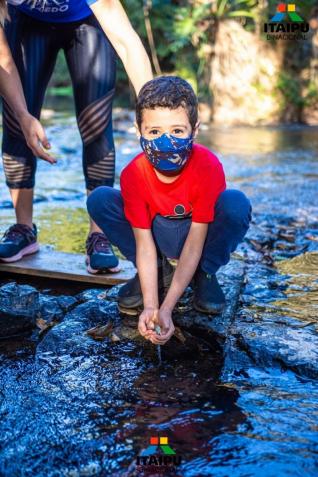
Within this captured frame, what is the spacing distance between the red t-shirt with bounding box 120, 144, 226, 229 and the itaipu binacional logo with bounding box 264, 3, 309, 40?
8762 mm

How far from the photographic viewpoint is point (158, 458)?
1434mm

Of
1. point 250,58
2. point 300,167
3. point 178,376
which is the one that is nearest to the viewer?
point 178,376

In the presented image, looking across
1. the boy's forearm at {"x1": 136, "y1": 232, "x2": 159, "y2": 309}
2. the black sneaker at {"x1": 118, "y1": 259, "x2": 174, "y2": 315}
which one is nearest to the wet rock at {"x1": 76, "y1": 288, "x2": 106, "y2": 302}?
the black sneaker at {"x1": 118, "y1": 259, "x2": 174, "y2": 315}

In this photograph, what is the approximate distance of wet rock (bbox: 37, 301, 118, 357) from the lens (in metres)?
2.07

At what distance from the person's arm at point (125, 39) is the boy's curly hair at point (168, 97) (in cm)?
34

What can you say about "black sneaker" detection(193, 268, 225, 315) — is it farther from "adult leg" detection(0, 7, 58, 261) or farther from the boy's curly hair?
"adult leg" detection(0, 7, 58, 261)

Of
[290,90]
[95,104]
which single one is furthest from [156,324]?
[290,90]

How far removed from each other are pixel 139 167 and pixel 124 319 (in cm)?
60

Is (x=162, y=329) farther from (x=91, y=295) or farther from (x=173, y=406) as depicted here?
(x=91, y=295)

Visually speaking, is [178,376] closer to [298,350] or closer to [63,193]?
[298,350]

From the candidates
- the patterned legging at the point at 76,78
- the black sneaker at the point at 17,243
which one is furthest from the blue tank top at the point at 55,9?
the black sneaker at the point at 17,243

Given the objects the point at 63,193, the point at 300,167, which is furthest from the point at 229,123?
the point at 63,193

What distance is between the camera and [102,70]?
275 cm

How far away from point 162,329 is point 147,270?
286mm
